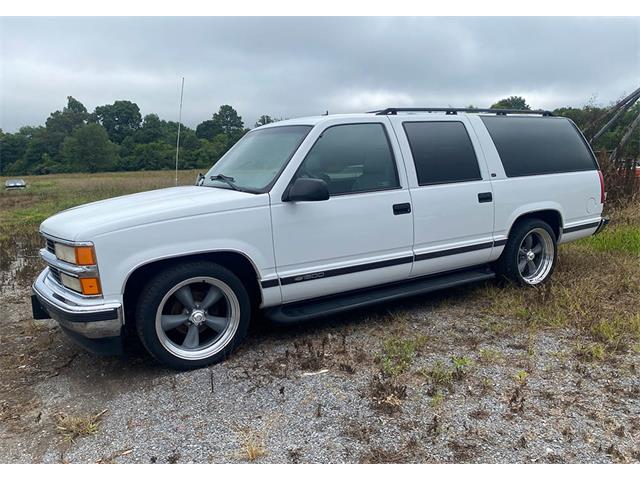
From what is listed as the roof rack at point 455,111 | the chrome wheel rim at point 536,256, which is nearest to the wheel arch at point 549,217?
the chrome wheel rim at point 536,256

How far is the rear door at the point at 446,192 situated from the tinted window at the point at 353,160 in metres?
0.20

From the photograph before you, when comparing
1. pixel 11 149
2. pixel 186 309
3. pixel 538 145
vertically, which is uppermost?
pixel 11 149

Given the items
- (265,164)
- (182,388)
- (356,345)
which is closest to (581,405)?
(356,345)

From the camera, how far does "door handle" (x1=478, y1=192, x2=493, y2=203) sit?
495 centimetres

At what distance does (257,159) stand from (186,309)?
146 cm

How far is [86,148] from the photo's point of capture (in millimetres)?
Result: 62562

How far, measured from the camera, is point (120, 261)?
344cm

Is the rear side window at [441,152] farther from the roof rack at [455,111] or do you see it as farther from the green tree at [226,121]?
the green tree at [226,121]

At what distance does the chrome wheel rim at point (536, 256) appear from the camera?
5605mm

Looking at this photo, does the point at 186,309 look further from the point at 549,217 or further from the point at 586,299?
the point at 549,217

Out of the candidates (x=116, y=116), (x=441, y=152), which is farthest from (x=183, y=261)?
(x=116, y=116)

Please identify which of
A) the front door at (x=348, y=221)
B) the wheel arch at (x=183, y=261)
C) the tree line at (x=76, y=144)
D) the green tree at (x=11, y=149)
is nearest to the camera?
the wheel arch at (x=183, y=261)

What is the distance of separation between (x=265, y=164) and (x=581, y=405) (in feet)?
9.50

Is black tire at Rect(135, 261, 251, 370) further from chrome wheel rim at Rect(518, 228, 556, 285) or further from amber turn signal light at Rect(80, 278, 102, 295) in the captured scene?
chrome wheel rim at Rect(518, 228, 556, 285)
